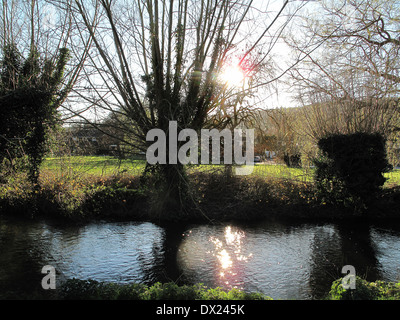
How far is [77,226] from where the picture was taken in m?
8.75

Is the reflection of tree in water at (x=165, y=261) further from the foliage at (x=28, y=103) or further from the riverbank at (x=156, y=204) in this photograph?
the foliage at (x=28, y=103)

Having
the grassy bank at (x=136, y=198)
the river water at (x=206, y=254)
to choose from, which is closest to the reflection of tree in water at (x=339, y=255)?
the river water at (x=206, y=254)

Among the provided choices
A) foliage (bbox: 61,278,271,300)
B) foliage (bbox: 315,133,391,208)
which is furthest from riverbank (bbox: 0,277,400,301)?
foliage (bbox: 315,133,391,208)

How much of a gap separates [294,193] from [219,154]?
3.02m

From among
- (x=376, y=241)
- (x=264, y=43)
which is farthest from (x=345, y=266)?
(x=264, y=43)

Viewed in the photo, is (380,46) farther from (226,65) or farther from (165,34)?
(165,34)

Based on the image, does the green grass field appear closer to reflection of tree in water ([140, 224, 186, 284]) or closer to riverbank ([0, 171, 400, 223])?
riverbank ([0, 171, 400, 223])

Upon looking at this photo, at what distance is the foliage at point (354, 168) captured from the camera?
9594mm

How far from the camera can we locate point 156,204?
31.0 feet

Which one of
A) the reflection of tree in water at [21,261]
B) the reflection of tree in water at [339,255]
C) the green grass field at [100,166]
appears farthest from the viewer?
the green grass field at [100,166]

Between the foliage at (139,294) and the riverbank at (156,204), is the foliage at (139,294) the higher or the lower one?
the lower one

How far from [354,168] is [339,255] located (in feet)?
13.6

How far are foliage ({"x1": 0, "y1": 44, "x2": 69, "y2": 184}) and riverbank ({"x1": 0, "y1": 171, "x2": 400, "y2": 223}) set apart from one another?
35.6 inches

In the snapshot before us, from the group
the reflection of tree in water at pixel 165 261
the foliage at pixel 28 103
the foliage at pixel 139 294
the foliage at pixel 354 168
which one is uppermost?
the foliage at pixel 28 103
